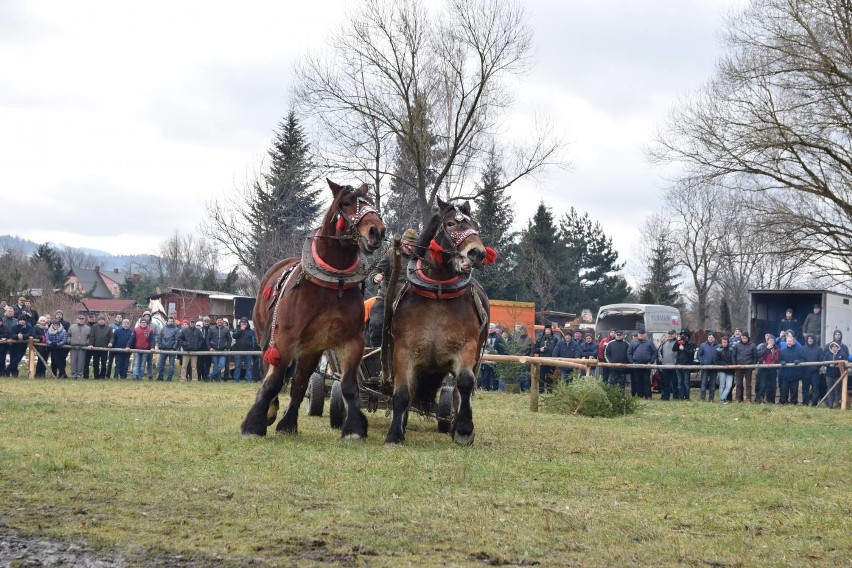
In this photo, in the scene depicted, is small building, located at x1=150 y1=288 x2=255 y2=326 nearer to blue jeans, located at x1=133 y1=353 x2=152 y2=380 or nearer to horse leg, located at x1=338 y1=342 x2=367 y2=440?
blue jeans, located at x1=133 y1=353 x2=152 y2=380

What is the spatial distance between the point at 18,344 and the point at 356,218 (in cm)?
1834

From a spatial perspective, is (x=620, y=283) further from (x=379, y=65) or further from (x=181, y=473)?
(x=181, y=473)

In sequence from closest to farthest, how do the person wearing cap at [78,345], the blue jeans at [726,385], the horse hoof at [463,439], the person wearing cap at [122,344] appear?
the horse hoof at [463,439] → the blue jeans at [726,385] → the person wearing cap at [78,345] → the person wearing cap at [122,344]

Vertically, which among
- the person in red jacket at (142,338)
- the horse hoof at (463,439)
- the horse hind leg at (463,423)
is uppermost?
the person in red jacket at (142,338)

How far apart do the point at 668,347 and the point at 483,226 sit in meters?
27.9

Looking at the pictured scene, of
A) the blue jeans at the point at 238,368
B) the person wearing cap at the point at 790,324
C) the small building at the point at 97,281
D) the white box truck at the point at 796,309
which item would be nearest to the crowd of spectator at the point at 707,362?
the white box truck at the point at 796,309

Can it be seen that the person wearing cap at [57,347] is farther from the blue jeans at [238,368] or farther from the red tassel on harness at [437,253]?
the red tassel on harness at [437,253]

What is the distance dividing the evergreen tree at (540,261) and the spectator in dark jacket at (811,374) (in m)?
36.5

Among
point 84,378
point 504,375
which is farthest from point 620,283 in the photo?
point 84,378

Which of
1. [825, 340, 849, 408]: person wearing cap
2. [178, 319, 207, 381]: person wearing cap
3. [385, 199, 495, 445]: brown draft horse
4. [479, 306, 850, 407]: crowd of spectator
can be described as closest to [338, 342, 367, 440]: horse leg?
[385, 199, 495, 445]: brown draft horse

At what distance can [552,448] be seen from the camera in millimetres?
10977

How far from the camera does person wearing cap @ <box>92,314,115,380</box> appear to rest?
26766 millimetres

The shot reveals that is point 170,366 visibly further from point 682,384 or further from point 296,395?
point 296,395

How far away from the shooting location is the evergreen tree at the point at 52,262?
296 ft
